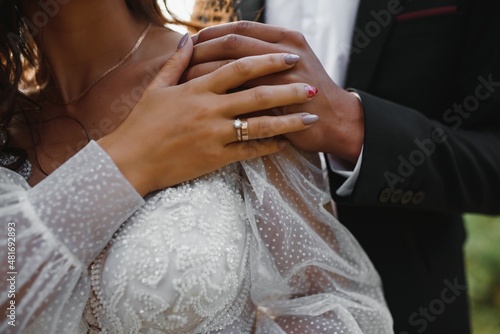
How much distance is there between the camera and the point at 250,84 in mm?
1352

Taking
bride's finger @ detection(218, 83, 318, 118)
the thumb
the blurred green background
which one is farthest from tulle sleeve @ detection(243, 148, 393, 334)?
the blurred green background

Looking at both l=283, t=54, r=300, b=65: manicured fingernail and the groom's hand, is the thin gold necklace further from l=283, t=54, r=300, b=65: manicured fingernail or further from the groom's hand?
Result: l=283, t=54, r=300, b=65: manicured fingernail

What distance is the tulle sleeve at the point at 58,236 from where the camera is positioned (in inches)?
48.4

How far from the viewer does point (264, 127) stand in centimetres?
128

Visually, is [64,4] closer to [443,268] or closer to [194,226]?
[194,226]

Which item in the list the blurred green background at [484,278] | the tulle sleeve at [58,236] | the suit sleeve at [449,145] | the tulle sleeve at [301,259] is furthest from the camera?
the blurred green background at [484,278]

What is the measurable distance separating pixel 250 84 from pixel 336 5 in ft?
2.05

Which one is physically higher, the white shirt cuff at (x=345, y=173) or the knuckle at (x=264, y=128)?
the knuckle at (x=264, y=128)

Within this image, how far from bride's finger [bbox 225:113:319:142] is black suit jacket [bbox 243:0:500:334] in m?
0.22

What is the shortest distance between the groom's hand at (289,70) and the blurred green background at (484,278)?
3.00m

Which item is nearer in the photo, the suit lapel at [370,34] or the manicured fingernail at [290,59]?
the manicured fingernail at [290,59]

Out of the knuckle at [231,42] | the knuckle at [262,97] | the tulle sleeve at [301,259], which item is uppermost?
the knuckle at [231,42]

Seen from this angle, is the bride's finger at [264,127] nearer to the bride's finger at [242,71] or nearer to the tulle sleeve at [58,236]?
the bride's finger at [242,71]

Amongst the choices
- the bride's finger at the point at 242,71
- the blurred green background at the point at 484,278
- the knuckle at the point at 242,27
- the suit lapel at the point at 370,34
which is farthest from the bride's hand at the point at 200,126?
the blurred green background at the point at 484,278
